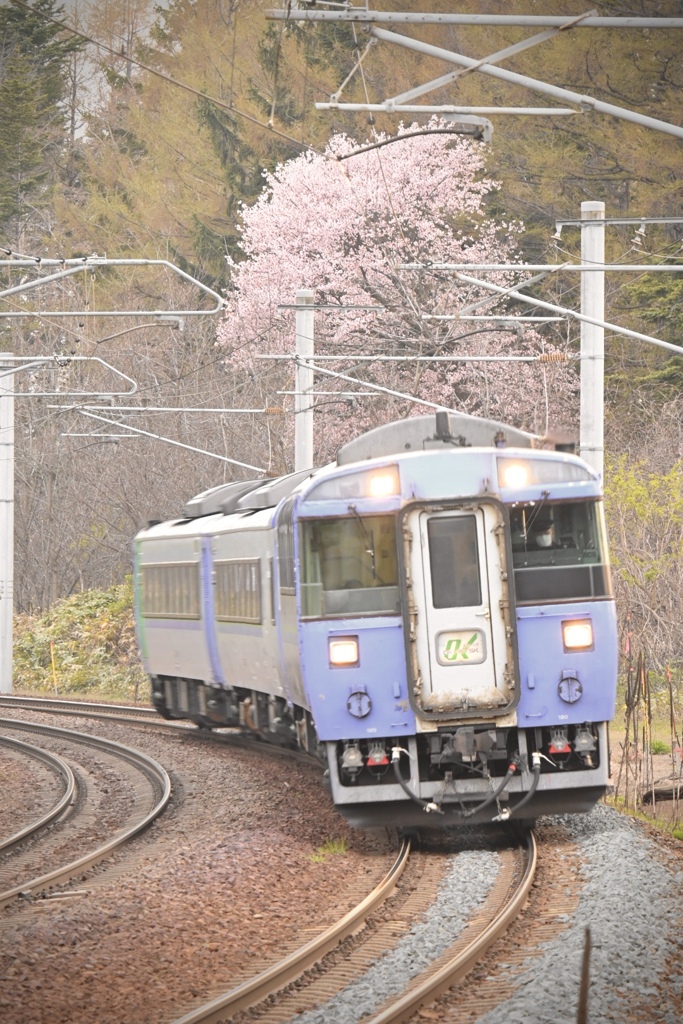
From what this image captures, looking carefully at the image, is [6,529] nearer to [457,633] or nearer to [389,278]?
[389,278]

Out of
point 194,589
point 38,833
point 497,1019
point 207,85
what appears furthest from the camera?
point 207,85

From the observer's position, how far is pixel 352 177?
36375 mm

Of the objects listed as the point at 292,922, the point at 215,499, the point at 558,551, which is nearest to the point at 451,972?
the point at 292,922

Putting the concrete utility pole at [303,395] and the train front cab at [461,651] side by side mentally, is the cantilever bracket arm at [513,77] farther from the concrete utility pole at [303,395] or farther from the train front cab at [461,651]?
the concrete utility pole at [303,395]

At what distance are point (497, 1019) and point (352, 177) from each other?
30573 mm

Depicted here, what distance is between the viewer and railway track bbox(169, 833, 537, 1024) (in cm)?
780

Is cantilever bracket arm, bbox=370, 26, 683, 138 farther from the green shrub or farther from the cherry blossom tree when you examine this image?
the green shrub

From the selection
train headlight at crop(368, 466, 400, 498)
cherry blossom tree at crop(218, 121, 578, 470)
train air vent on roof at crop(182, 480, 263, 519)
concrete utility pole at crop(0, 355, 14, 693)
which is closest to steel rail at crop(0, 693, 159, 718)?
concrete utility pole at crop(0, 355, 14, 693)

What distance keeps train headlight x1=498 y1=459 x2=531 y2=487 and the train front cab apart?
6cm

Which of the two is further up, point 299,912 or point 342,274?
point 342,274

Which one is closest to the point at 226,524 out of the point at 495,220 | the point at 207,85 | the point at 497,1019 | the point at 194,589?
the point at 194,589

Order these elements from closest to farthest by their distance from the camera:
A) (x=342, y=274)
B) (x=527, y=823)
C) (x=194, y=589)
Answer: (x=527, y=823) → (x=194, y=589) → (x=342, y=274)

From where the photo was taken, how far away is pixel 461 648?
11641mm

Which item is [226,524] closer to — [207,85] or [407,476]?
[407,476]
